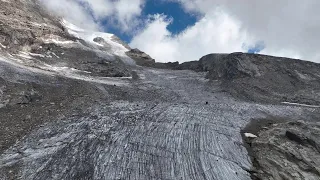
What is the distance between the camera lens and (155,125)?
16.7 meters

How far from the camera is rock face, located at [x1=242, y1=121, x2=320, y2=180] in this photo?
12547 mm

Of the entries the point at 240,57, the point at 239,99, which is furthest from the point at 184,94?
the point at 240,57

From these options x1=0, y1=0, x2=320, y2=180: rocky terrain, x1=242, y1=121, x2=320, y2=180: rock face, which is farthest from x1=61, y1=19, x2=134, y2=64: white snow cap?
x1=242, y1=121, x2=320, y2=180: rock face

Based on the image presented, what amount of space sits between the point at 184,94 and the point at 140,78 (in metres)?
8.76

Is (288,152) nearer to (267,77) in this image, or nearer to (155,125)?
(155,125)

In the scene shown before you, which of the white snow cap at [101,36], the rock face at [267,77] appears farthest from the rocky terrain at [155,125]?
the white snow cap at [101,36]

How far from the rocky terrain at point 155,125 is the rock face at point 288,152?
37mm

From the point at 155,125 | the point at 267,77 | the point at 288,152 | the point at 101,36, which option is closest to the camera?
the point at 288,152

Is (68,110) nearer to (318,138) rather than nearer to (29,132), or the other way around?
(29,132)

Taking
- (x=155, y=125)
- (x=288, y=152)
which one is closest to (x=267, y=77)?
(x=155, y=125)

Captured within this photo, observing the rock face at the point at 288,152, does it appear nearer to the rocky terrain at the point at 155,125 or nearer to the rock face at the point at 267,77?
the rocky terrain at the point at 155,125

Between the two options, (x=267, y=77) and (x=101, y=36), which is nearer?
(x=267, y=77)

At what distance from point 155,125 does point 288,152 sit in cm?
607

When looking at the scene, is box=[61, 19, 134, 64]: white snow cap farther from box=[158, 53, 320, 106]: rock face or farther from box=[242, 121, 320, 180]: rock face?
box=[242, 121, 320, 180]: rock face
